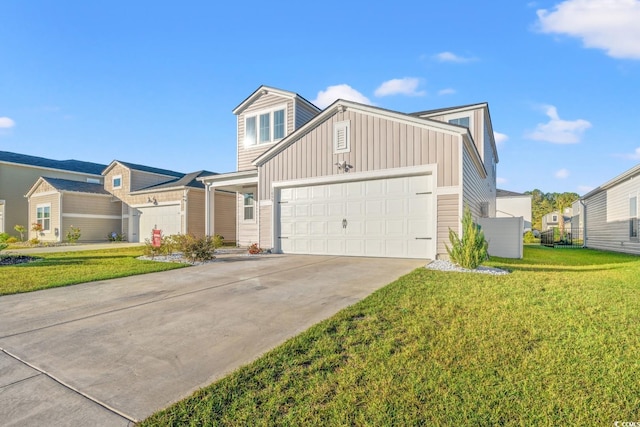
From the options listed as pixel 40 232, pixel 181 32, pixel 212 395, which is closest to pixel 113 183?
pixel 40 232

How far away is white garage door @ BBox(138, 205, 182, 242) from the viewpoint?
58.6 feet

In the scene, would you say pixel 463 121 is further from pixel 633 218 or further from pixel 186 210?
pixel 186 210

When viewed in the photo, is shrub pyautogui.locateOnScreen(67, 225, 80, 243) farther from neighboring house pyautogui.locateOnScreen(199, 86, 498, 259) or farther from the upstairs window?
the upstairs window

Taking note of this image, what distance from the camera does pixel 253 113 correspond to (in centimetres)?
1470

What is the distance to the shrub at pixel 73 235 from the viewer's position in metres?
18.4

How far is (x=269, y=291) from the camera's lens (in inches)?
200

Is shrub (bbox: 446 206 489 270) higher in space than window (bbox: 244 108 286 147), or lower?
lower

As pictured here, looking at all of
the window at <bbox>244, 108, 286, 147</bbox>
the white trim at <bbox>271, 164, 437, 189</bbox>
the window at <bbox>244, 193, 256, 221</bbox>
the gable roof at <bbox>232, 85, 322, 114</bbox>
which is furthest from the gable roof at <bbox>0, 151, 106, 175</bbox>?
the white trim at <bbox>271, 164, 437, 189</bbox>

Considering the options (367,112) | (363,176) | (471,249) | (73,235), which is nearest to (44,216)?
(73,235)

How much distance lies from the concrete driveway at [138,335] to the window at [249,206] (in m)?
8.00

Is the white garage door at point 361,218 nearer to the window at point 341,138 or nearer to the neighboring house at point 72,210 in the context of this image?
the window at point 341,138

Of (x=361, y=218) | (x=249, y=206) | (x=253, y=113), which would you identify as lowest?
(x=361, y=218)

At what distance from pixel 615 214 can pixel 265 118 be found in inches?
688

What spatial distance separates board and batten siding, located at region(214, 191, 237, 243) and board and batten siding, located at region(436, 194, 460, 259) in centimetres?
1365
